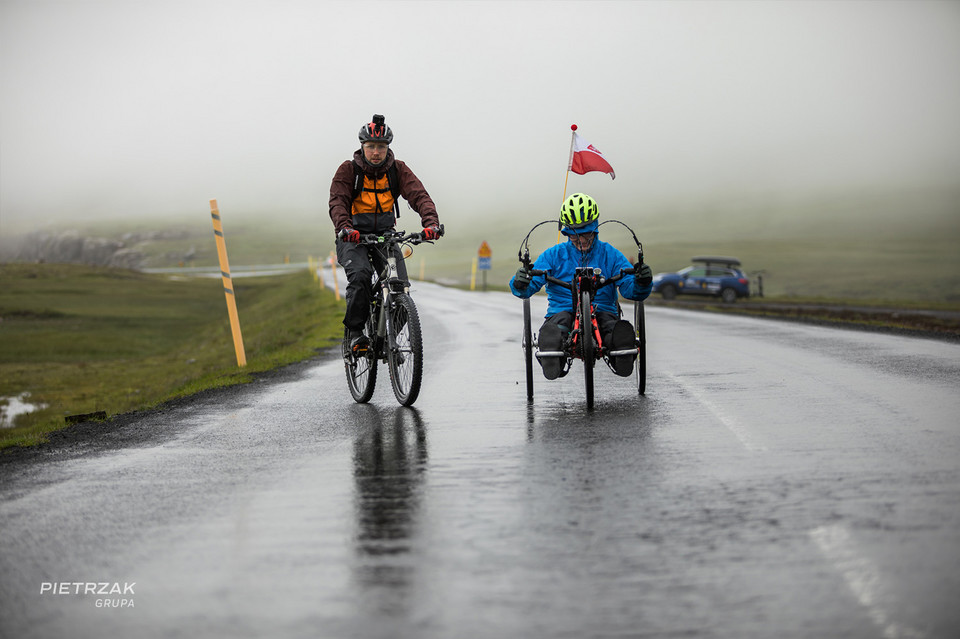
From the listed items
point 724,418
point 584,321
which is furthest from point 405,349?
point 724,418

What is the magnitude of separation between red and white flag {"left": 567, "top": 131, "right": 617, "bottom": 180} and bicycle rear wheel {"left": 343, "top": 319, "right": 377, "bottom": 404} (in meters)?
5.34

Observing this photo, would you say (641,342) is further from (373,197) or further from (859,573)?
(859,573)

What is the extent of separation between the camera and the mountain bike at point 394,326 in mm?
9125

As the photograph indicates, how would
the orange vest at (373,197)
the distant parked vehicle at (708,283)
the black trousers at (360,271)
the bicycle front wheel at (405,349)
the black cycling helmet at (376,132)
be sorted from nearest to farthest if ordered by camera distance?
the bicycle front wheel at (405,349)
the black cycling helmet at (376,132)
the black trousers at (360,271)
the orange vest at (373,197)
the distant parked vehicle at (708,283)

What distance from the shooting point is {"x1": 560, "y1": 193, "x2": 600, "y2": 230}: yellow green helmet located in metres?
9.79

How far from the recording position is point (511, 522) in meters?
4.99

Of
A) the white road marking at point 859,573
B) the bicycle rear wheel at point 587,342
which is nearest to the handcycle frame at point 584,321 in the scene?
the bicycle rear wheel at point 587,342

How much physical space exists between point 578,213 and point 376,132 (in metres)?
2.09

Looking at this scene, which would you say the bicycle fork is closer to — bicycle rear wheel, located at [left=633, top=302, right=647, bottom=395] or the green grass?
bicycle rear wheel, located at [left=633, top=302, right=647, bottom=395]

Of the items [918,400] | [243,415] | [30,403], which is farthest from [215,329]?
[918,400]

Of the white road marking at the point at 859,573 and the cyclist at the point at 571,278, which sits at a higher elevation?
the cyclist at the point at 571,278

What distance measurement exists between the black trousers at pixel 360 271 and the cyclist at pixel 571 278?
4.15 ft

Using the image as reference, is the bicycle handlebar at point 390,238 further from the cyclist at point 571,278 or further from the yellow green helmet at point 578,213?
the yellow green helmet at point 578,213

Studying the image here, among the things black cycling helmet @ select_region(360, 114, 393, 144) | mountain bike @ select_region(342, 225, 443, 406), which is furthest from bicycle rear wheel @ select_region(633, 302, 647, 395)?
black cycling helmet @ select_region(360, 114, 393, 144)
